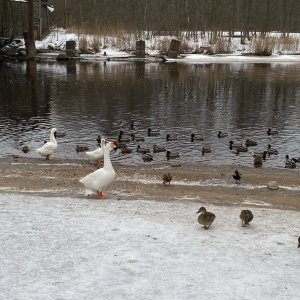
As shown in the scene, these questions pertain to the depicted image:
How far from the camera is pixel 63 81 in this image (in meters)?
36.5

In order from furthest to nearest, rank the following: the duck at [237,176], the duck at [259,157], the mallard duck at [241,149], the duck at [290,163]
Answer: the mallard duck at [241,149]
the duck at [259,157]
the duck at [290,163]
the duck at [237,176]

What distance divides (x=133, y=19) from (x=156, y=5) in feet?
16.5

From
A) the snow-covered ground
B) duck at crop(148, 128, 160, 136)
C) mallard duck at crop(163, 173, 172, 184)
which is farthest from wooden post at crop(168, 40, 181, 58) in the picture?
the snow-covered ground

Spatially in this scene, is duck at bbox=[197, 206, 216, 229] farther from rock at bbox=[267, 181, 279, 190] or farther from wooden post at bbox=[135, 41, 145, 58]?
wooden post at bbox=[135, 41, 145, 58]

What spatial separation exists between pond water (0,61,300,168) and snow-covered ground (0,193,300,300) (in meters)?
7.96

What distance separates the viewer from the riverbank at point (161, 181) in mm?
11578

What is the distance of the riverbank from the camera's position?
11.6m

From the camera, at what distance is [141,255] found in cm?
669

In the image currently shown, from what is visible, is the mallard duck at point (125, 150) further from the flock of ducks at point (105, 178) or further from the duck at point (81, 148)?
the flock of ducks at point (105, 178)

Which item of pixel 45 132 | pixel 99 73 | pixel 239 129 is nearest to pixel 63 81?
pixel 99 73

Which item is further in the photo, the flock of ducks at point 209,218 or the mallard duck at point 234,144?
the mallard duck at point 234,144

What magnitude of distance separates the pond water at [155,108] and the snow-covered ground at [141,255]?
796 cm

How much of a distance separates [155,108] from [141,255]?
787 inches

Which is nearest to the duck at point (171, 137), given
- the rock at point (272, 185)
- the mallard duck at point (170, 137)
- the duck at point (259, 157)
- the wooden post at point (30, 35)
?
the mallard duck at point (170, 137)
